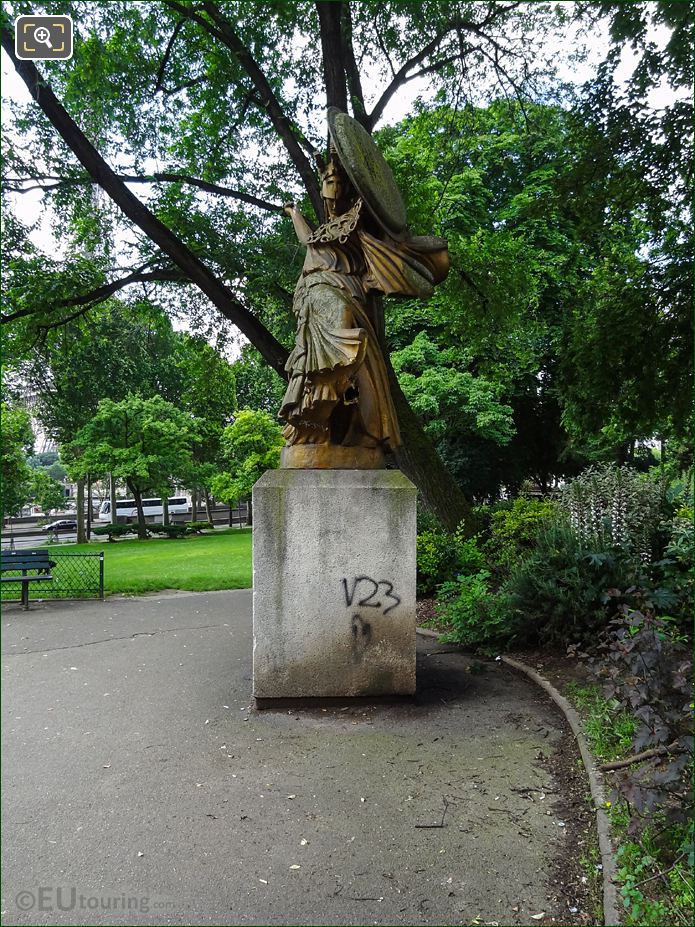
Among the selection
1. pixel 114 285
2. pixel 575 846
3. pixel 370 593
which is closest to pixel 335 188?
pixel 370 593

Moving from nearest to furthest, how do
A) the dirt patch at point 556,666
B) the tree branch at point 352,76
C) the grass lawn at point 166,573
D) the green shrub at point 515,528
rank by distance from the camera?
the dirt patch at point 556,666 → the green shrub at point 515,528 → the tree branch at point 352,76 → the grass lawn at point 166,573

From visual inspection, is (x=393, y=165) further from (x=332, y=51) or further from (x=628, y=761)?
(x=628, y=761)

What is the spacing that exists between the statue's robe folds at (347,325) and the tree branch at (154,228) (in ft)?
18.7

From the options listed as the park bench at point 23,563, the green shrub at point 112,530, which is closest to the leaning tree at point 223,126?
the park bench at point 23,563

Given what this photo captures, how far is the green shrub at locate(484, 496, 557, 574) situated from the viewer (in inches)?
383

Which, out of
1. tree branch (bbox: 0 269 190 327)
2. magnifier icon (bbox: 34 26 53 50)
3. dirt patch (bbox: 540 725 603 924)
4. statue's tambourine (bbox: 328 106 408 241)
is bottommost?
dirt patch (bbox: 540 725 603 924)

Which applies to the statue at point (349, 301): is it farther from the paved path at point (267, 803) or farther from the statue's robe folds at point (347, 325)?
the paved path at point (267, 803)

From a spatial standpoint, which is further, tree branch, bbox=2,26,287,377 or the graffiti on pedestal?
tree branch, bbox=2,26,287,377

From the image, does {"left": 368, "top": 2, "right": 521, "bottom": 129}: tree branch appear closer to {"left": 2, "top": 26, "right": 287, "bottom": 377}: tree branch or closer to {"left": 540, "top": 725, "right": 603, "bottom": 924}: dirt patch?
{"left": 2, "top": 26, "right": 287, "bottom": 377}: tree branch

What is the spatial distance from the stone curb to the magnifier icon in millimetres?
3352

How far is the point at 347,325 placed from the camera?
4723mm

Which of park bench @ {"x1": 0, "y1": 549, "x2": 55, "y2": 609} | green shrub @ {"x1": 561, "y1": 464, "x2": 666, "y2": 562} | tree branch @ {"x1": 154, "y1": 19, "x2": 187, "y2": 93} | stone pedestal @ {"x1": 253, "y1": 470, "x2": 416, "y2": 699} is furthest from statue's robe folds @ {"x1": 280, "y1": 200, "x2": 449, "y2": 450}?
tree branch @ {"x1": 154, "y1": 19, "x2": 187, "y2": 93}

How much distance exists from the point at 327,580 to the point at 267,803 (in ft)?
5.32

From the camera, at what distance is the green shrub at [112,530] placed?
22.1 metres
